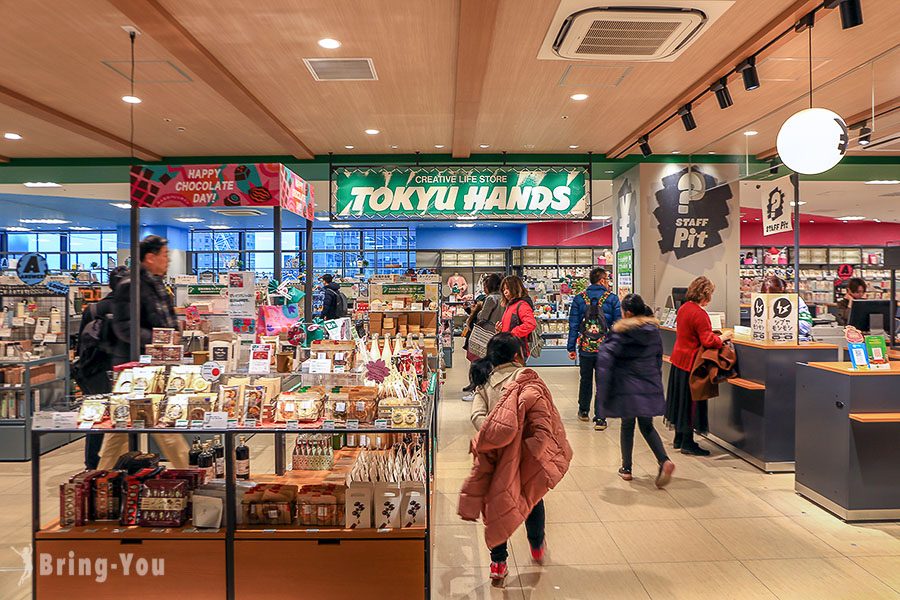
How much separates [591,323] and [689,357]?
1403 mm

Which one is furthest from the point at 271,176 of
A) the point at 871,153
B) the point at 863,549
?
the point at 871,153

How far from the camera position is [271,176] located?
148 inches

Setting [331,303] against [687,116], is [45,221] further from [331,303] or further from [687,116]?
[687,116]

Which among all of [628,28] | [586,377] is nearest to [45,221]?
[586,377]

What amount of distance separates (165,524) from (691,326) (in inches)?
175

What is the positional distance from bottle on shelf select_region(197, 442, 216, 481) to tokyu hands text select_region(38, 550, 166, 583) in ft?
1.47

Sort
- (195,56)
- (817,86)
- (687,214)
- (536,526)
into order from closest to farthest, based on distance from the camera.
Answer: (536,526)
(195,56)
(817,86)
(687,214)

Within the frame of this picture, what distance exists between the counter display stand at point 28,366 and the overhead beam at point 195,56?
2759 millimetres

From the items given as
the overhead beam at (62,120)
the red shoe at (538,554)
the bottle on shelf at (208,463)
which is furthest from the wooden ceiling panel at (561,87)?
the overhead beam at (62,120)

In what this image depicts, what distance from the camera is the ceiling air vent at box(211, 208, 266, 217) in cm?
1260

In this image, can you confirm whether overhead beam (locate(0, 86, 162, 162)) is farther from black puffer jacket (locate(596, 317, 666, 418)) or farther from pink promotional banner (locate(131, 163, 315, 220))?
black puffer jacket (locate(596, 317, 666, 418))

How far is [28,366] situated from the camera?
5672 mm

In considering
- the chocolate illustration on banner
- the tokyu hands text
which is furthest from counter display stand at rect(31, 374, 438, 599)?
the chocolate illustration on banner

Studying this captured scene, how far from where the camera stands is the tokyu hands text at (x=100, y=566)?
107 inches
